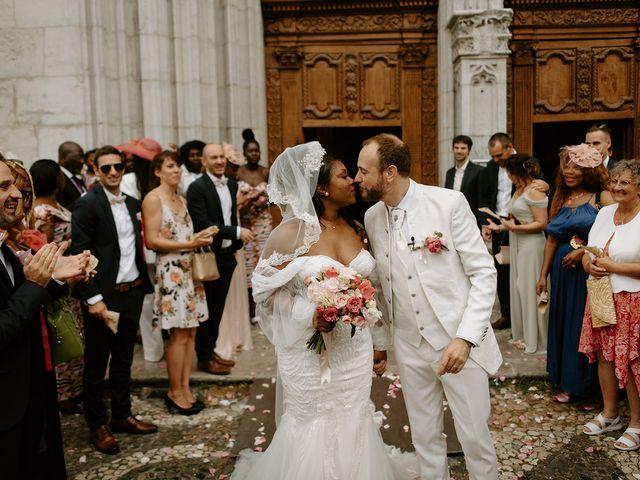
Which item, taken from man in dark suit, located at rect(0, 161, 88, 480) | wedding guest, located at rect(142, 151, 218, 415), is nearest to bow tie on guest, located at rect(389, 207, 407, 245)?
man in dark suit, located at rect(0, 161, 88, 480)

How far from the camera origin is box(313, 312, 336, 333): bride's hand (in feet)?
10.4

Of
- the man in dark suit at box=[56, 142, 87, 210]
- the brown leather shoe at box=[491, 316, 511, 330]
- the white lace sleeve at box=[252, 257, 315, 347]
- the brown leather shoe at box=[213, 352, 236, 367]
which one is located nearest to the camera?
the white lace sleeve at box=[252, 257, 315, 347]

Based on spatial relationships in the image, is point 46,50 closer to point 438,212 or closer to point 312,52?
point 312,52

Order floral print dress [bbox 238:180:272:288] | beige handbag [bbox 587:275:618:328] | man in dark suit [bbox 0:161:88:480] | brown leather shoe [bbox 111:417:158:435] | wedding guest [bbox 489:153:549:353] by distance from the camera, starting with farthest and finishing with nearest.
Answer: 1. floral print dress [bbox 238:180:272:288]
2. wedding guest [bbox 489:153:549:353]
3. brown leather shoe [bbox 111:417:158:435]
4. beige handbag [bbox 587:275:618:328]
5. man in dark suit [bbox 0:161:88:480]

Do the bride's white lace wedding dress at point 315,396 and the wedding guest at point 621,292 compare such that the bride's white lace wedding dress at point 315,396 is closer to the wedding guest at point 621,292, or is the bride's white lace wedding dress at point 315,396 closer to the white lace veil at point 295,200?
the white lace veil at point 295,200

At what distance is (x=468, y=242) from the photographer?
130 inches

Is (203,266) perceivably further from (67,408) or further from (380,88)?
(380,88)

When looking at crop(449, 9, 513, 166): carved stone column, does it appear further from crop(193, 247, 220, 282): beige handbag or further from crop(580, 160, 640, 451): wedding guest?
crop(193, 247, 220, 282): beige handbag

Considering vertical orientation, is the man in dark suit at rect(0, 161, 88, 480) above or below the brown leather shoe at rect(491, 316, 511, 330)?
above

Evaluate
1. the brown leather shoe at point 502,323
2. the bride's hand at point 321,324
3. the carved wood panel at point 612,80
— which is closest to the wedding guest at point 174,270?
the bride's hand at point 321,324

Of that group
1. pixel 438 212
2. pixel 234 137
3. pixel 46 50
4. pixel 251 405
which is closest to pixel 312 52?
pixel 234 137

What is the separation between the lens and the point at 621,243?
4.47 meters

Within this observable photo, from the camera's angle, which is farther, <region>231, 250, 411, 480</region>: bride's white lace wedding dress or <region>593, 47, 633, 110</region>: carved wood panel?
<region>593, 47, 633, 110</region>: carved wood panel

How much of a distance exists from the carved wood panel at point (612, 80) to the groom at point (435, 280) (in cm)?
677
